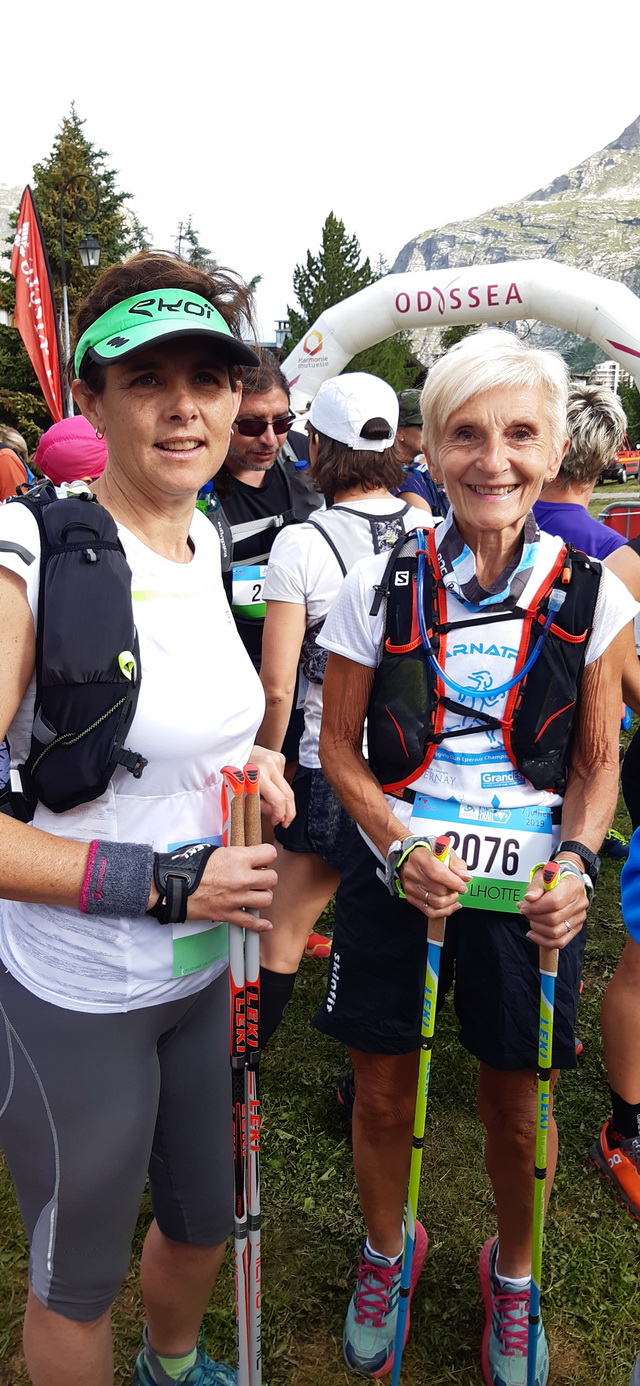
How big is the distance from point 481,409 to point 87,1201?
66.9 inches

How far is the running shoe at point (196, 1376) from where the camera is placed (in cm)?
209

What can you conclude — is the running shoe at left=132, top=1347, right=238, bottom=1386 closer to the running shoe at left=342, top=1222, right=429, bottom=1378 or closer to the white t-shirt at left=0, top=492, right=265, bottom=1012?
the running shoe at left=342, top=1222, right=429, bottom=1378

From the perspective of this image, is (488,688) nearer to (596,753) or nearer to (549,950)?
(596,753)

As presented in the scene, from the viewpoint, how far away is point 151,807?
158 cm

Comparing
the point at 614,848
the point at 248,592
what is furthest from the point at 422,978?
the point at 614,848

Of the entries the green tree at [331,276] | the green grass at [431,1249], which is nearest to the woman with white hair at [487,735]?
the green grass at [431,1249]

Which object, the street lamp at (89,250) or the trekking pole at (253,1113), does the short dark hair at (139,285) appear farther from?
the street lamp at (89,250)

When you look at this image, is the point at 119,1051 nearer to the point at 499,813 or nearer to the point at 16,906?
the point at 16,906

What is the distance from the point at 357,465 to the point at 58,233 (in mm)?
32861

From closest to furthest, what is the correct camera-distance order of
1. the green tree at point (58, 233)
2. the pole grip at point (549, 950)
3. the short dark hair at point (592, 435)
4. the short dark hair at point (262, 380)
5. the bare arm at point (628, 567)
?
the pole grip at point (549, 950) < the bare arm at point (628, 567) < the short dark hair at point (262, 380) < the short dark hair at point (592, 435) < the green tree at point (58, 233)

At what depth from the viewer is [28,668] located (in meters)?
1.40

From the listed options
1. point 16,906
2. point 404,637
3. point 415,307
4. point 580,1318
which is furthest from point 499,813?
point 415,307

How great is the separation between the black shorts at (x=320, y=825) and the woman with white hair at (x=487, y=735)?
0.74m

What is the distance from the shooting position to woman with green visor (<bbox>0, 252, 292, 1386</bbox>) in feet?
4.92
